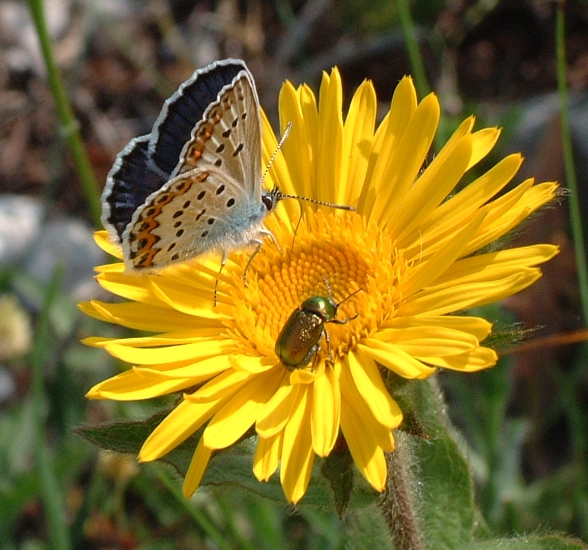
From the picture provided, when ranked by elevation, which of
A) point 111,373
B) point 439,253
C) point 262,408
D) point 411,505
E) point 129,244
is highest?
point 129,244

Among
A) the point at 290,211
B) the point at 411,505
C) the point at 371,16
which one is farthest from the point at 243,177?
the point at 371,16

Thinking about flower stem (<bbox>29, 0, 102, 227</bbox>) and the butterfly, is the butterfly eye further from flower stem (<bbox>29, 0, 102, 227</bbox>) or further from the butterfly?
flower stem (<bbox>29, 0, 102, 227</bbox>)

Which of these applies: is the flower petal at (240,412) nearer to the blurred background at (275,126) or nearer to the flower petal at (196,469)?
the flower petal at (196,469)

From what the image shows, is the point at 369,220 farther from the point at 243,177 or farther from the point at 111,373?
the point at 111,373

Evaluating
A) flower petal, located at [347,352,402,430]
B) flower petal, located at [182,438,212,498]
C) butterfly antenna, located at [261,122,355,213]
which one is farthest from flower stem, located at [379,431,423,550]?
butterfly antenna, located at [261,122,355,213]

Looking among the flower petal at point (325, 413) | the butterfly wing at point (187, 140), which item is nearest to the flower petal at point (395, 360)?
the flower petal at point (325, 413)

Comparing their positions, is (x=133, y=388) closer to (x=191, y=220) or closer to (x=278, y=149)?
(x=191, y=220)
